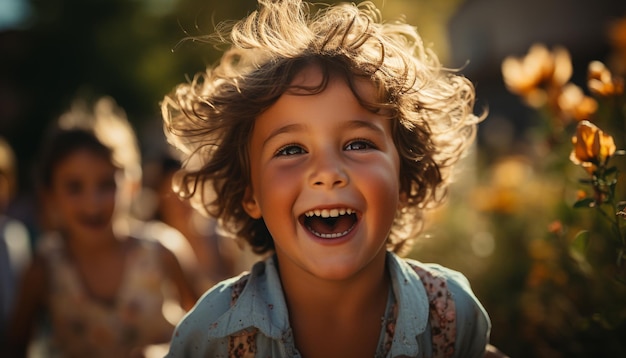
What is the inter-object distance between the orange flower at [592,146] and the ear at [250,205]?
118 cm

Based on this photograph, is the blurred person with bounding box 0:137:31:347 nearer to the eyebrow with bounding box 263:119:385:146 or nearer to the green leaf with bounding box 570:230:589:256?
the eyebrow with bounding box 263:119:385:146

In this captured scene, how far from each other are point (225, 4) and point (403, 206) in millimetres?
23501

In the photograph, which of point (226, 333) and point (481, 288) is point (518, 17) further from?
point (226, 333)

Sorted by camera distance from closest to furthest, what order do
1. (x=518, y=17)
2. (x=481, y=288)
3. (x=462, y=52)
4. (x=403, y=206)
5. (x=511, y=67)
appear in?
(x=403, y=206), (x=511, y=67), (x=481, y=288), (x=518, y=17), (x=462, y=52)

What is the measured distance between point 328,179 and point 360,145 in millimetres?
214

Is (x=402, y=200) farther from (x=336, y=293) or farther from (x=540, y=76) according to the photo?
(x=540, y=76)

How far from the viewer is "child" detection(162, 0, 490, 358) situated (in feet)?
7.59

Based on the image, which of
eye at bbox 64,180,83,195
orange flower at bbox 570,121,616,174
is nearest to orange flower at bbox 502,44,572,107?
orange flower at bbox 570,121,616,174

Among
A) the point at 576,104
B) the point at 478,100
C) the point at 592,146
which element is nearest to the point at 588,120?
the point at 576,104

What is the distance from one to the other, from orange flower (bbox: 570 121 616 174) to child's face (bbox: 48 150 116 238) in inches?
111

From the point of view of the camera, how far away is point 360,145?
7.86 feet

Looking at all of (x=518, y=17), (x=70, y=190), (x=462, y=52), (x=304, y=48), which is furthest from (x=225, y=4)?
(x=304, y=48)

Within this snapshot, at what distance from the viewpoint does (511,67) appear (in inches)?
129

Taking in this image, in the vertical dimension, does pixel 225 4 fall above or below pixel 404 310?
above
